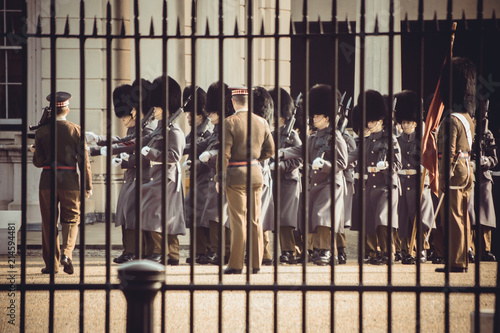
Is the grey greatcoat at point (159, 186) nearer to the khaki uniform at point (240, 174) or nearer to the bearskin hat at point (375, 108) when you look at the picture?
the khaki uniform at point (240, 174)

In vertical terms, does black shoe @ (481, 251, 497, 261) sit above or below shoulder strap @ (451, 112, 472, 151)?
below

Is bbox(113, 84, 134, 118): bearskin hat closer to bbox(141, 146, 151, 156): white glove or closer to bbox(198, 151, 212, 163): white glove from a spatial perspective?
bbox(141, 146, 151, 156): white glove

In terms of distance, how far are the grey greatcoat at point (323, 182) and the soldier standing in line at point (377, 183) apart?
31cm

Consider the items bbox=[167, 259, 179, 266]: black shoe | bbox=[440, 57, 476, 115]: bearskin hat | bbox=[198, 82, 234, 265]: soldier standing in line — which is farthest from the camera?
A: bbox=[198, 82, 234, 265]: soldier standing in line

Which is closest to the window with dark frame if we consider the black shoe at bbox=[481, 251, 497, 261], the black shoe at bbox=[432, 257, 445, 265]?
the black shoe at bbox=[432, 257, 445, 265]

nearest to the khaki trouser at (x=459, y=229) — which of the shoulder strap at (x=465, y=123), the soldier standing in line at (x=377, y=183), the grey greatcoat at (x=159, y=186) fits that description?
the shoulder strap at (x=465, y=123)

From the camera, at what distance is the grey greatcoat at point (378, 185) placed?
8.52 meters

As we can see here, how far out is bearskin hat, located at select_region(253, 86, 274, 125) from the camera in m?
7.91

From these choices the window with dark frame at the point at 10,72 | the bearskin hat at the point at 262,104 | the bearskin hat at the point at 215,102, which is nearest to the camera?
the bearskin hat at the point at 262,104

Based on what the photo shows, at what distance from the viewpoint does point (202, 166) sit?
8.76 metres

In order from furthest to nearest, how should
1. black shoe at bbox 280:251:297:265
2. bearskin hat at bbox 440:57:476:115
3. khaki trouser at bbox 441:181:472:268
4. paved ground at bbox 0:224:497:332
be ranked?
black shoe at bbox 280:251:297:265
khaki trouser at bbox 441:181:472:268
bearskin hat at bbox 440:57:476:115
paved ground at bbox 0:224:497:332

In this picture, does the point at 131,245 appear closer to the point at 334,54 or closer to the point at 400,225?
the point at 400,225

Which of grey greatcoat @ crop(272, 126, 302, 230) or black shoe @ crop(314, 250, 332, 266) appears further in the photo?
grey greatcoat @ crop(272, 126, 302, 230)

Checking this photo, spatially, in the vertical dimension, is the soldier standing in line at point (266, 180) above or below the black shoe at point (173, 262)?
above
